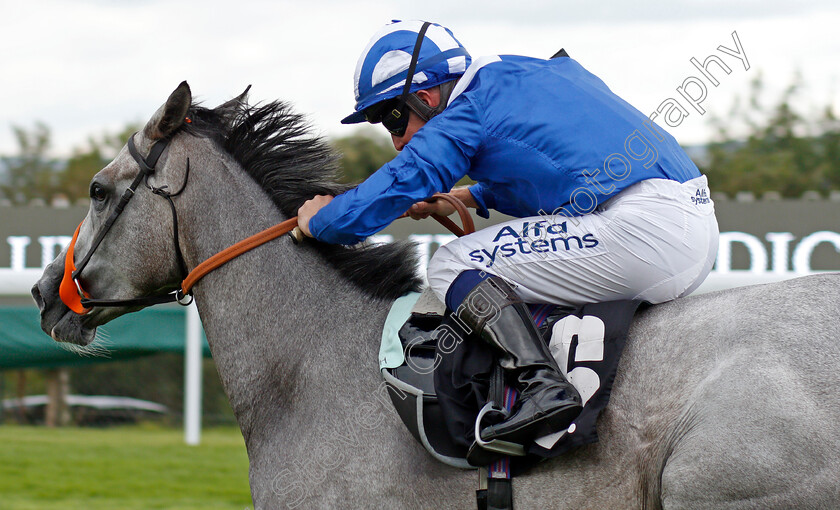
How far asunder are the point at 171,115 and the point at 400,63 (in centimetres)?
80

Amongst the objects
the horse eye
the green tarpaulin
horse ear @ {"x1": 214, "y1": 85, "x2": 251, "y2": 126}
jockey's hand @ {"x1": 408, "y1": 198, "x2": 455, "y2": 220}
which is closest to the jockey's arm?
jockey's hand @ {"x1": 408, "y1": 198, "x2": 455, "y2": 220}

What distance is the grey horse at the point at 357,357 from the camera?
213cm

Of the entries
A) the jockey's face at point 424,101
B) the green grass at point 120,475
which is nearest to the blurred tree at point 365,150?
the green grass at point 120,475

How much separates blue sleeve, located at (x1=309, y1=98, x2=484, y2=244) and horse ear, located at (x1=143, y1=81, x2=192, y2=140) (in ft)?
2.29

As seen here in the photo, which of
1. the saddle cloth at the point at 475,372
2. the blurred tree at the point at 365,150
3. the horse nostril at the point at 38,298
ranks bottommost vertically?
the blurred tree at the point at 365,150

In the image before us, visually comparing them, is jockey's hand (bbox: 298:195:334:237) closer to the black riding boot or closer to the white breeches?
the white breeches

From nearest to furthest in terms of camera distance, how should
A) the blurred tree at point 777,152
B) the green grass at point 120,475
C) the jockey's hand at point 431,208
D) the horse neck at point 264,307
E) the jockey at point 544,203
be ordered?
the jockey at point 544,203 → the horse neck at point 264,307 → the jockey's hand at point 431,208 → the green grass at point 120,475 → the blurred tree at point 777,152

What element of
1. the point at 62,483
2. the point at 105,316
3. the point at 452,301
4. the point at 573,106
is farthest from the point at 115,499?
the point at 573,106

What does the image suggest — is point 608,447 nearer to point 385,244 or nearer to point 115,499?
point 385,244

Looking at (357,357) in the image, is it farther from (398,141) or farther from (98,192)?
(98,192)

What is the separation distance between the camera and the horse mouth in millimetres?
3043

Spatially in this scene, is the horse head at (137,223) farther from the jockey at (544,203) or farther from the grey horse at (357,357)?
the jockey at (544,203)

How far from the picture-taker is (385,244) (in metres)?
3.02

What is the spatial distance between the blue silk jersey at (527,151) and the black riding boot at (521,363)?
346 mm
